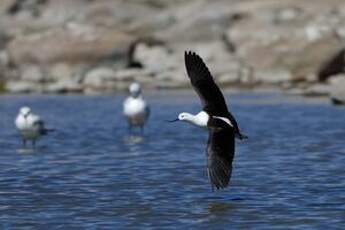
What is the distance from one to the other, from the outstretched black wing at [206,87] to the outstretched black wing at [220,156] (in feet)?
1.01

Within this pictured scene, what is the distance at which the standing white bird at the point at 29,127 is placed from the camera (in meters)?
17.9

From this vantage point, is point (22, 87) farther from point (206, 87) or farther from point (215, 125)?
point (215, 125)

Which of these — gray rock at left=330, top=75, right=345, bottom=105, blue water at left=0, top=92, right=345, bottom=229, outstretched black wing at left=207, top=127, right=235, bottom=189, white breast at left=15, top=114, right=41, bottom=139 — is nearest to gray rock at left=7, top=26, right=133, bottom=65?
gray rock at left=330, top=75, right=345, bottom=105

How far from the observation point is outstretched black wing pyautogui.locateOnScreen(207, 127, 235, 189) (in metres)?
11.1

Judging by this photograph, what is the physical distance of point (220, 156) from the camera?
1120cm

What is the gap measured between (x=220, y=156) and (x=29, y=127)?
23.4 feet

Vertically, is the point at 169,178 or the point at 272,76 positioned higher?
the point at 272,76

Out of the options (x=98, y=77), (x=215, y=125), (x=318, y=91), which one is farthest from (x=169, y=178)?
(x=98, y=77)

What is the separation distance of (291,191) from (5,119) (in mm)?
12980

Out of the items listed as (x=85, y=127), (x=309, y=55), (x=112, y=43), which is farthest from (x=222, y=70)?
(x=85, y=127)

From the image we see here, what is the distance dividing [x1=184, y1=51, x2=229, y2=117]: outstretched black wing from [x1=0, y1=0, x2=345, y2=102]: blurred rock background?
14648 millimetres

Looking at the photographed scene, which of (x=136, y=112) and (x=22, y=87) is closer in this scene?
(x=136, y=112)

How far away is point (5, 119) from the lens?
24.2 metres

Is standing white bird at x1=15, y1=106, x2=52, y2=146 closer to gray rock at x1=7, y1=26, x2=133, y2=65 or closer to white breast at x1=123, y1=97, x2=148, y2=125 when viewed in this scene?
white breast at x1=123, y1=97, x2=148, y2=125
